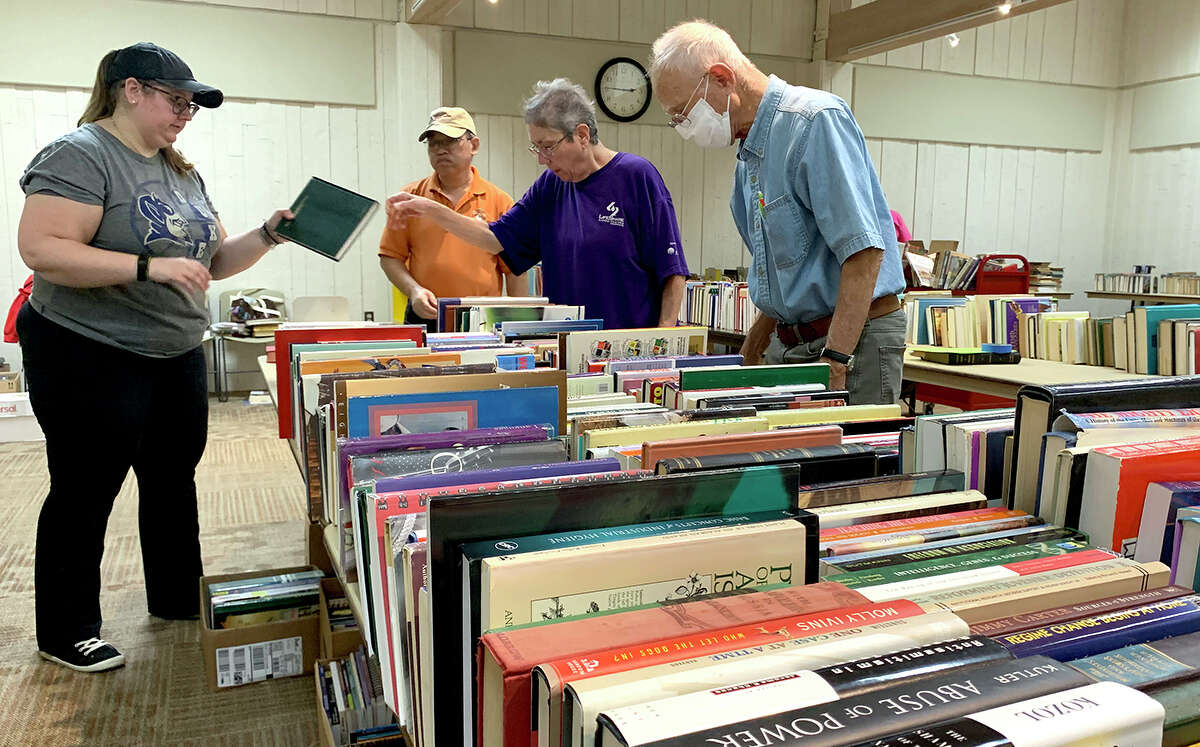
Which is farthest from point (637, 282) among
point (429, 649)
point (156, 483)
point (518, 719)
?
point (518, 719)

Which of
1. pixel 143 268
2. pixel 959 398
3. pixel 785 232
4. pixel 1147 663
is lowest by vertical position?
pixel 959 398

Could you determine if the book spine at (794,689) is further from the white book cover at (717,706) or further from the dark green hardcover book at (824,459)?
the dark green hardcover book at (824,459)

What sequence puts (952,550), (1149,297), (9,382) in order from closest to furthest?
1. (952,550)
2. (9,382)
3. (1149,297)

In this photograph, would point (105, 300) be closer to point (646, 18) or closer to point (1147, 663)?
point (1147, 663)

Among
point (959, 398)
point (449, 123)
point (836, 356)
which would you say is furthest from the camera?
point (959, 398)

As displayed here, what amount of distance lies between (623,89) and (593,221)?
5436 mm

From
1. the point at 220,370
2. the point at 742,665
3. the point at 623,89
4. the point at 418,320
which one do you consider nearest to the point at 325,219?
the point at 418,320

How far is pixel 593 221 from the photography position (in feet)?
8.63

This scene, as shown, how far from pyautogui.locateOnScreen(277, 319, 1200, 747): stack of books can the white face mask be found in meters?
0.92

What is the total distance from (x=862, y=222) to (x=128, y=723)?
214cm

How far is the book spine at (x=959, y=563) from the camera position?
74cm

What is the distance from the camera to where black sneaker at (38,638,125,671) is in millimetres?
2373

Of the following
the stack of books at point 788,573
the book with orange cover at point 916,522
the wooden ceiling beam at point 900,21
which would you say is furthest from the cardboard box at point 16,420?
the wooden ceiling beam at point 900,21

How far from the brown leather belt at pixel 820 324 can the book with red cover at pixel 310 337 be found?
90 cm
